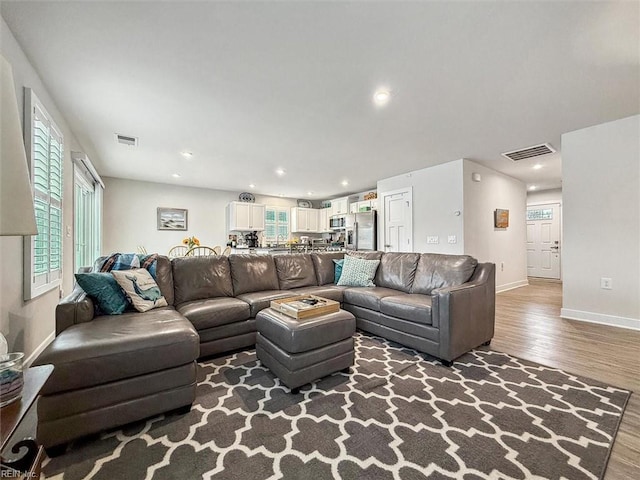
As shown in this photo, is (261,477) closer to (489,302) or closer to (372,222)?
(489,302)

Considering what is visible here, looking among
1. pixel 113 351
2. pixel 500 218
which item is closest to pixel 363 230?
pixel 500 218

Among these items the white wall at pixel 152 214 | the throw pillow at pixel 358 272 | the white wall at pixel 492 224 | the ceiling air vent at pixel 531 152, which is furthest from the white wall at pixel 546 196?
the white wall at pixel 152 214

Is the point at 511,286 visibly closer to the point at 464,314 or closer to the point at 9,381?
the point at 464,314

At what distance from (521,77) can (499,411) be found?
2688 millimetres

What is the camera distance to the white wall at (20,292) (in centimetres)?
180

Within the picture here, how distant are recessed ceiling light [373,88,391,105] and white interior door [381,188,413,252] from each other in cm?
306

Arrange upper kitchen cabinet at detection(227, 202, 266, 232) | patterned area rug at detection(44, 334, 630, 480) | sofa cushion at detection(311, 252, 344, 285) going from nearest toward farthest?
patterned area rug at detection(44, 334, 630, 480) → sofa cushion at detection(311, 252, 344, 285) → upper kitchen cabinet at detection(227, 202, 266, 232)

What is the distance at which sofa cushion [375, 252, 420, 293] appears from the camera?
3.28m

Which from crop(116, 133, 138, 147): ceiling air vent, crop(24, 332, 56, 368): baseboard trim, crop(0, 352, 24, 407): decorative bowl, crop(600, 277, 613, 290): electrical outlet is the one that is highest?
crop(116, 133, 138, 147): ceiling air vent

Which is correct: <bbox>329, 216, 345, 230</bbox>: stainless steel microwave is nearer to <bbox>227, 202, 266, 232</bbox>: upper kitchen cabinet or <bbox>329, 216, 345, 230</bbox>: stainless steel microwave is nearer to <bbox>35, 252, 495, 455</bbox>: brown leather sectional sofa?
<bbox>227, 202, 266, 232</bbox>: upper kitchen cabinet

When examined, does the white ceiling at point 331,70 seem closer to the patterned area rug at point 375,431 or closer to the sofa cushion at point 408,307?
the sofa cushion at point 408,307

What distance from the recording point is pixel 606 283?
3379mm

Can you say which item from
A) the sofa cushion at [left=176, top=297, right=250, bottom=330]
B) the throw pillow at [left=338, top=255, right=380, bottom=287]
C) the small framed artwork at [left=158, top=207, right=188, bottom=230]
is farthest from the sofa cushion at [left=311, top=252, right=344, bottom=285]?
the small framed artwork at [left=158, top=207, right=188, bottom=230]

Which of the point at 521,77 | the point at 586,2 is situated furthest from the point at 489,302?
the point at 586,2
